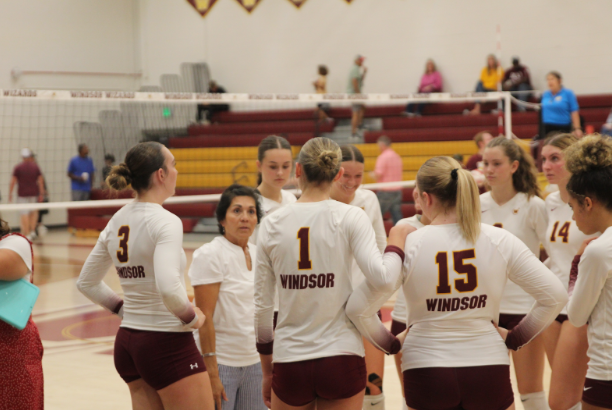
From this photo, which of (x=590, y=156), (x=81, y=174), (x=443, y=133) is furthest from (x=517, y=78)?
(x=590, y=156)

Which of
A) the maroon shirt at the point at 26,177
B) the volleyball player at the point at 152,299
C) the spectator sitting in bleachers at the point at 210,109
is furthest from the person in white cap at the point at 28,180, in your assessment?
the volleyball player at the point at 152,299

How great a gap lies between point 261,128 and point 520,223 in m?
13.5

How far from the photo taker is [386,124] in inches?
636

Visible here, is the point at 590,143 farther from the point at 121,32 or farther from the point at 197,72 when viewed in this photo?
the point at 121,32

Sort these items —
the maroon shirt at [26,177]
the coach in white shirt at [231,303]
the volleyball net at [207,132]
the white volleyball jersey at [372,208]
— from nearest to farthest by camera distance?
the coach in white shirt at [231,303], the white volleyball jersey at [372,208], the maroon shirt at [26,177], the volleyball net at [207,132]

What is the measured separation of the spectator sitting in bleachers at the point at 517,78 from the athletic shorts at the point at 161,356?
501 inches

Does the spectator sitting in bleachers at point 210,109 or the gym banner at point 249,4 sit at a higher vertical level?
the gym banner at point 249,4

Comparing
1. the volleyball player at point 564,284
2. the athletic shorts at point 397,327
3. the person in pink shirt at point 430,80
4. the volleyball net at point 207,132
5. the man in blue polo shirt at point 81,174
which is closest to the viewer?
the volleyball player at point 564,284

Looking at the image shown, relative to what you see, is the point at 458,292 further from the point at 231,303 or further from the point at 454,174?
the point at 231,303

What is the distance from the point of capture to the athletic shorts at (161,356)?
286cm

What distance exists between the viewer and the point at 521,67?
14.3 metres

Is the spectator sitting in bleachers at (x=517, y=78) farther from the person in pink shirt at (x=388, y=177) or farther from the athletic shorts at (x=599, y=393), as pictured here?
the athletic shorts at (x=599, y=393)

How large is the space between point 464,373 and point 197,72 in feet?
58.8

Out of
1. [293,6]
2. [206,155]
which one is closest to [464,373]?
[206,155]
